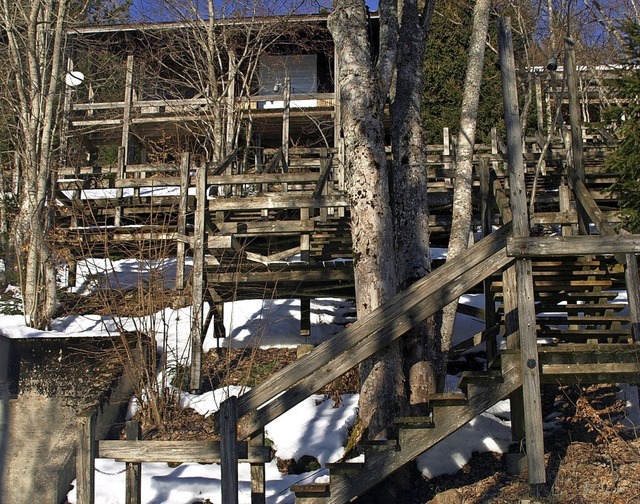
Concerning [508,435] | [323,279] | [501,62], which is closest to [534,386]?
[508,435]

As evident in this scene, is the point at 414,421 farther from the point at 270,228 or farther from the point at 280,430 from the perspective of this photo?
the point at 270,228

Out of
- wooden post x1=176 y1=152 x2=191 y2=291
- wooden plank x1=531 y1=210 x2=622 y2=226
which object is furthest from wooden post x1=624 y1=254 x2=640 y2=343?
wooden post x1=176 y1=152 x2=191 y2=291

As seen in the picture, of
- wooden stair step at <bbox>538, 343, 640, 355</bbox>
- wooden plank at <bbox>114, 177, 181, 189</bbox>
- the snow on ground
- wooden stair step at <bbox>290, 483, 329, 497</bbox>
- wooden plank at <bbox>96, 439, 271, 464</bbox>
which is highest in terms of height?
wooden plank at <bbox>114, 177, 181, 189</bbox>

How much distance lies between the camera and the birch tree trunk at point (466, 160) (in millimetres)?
9492

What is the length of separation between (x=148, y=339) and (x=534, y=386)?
5.89 metres

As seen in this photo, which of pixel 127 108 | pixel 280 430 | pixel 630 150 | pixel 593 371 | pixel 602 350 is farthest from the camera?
pixel 127 108

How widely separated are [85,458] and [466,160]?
6.43m

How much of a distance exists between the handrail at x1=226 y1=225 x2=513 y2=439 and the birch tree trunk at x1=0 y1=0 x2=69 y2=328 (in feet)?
28.5

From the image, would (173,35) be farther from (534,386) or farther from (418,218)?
(534,386)

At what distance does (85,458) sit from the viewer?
590 centimetres

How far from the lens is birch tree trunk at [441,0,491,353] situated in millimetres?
9492

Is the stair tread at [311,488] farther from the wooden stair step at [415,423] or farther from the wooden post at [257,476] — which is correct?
the wooden stair step at [415,423]

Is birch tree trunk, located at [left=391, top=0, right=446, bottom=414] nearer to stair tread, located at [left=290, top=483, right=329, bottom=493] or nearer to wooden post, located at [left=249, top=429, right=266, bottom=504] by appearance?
stair tread, located at [left=290, top=483, right=329, bottom=493]

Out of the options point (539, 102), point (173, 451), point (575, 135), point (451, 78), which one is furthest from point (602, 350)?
point (451, 78)
